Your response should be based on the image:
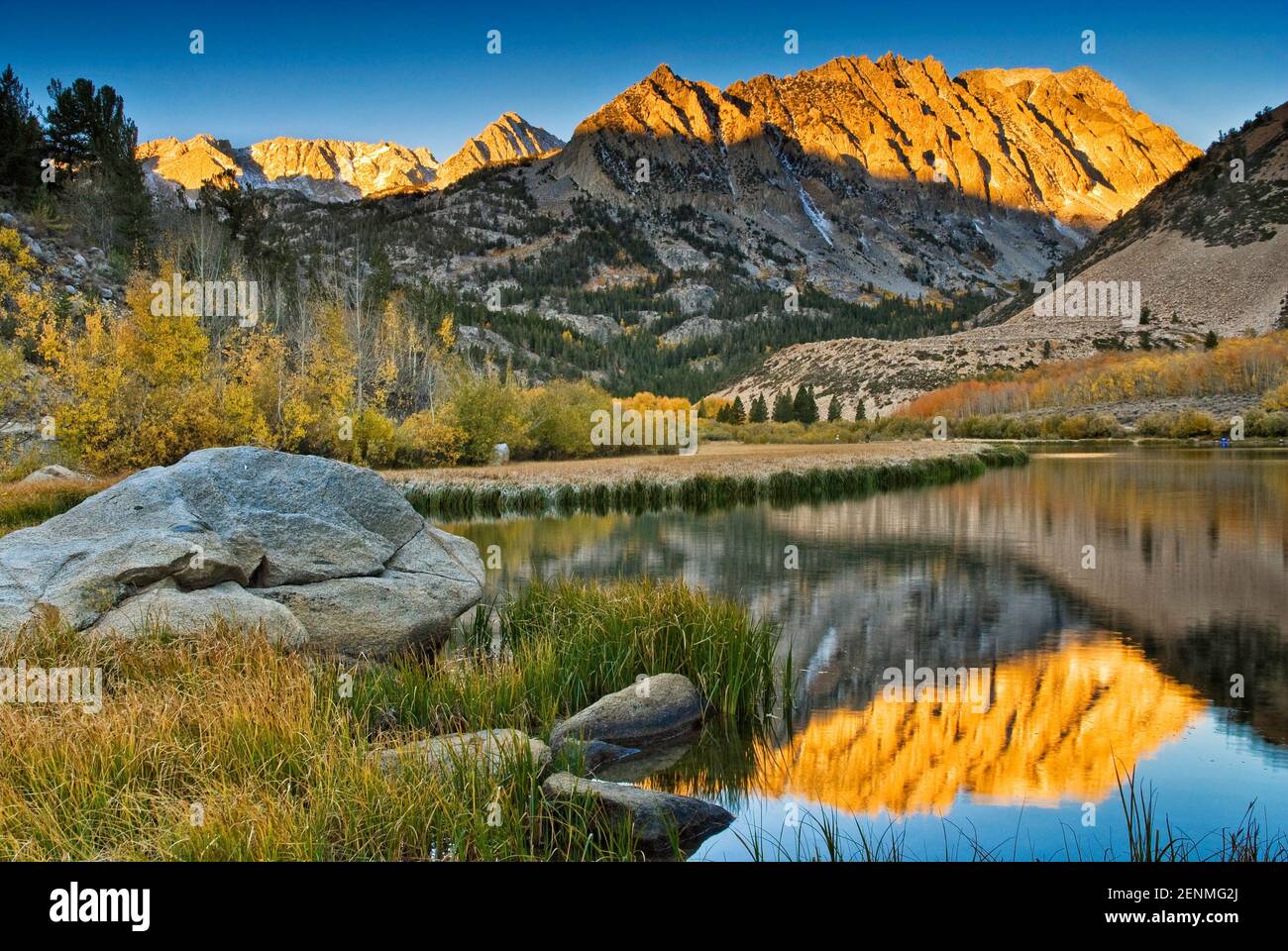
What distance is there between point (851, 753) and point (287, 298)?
63.8 metres

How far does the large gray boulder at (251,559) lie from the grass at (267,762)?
71cm

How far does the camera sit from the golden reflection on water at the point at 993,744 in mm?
7551

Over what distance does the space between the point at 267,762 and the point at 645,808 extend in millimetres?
2569

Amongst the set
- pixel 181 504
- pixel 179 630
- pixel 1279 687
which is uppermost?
pixel 181 504

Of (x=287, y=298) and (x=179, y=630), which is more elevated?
(x=287, y=298)

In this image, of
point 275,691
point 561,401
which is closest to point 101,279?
point 561,401

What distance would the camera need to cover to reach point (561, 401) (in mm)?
55500

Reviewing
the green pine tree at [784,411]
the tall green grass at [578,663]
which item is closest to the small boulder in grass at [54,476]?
the tall green grass at [578,663]

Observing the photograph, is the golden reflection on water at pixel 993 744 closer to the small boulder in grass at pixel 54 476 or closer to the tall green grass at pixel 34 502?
the tall green grass at pixel 34 502

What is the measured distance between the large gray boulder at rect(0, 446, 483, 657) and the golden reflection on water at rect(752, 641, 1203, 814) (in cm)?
511

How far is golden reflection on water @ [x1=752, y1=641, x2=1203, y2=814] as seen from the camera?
7551mm

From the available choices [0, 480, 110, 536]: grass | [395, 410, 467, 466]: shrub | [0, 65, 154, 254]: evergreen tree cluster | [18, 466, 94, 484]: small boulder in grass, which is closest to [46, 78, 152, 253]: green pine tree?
[0, 65, 154, 254]: evergreen tree cluster

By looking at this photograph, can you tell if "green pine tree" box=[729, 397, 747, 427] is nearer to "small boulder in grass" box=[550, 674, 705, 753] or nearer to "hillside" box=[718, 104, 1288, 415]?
"hillside" box=[718, 104, 1288, 415]

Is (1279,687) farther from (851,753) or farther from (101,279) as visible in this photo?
(101,279)
